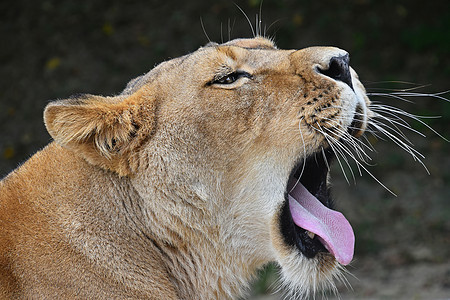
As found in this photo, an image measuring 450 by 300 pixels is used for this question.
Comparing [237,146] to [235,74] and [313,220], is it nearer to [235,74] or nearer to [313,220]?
[235,74]

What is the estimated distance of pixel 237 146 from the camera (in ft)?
10.0

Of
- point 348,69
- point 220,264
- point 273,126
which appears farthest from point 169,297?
point 348,69

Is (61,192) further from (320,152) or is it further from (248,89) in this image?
(320,152)

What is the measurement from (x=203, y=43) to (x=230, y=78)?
557 cm

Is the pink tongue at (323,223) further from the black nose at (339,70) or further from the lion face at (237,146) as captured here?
the black nose at (339,70)

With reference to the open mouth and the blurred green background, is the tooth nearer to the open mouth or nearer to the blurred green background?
the open mouth

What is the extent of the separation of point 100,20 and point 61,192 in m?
6.40

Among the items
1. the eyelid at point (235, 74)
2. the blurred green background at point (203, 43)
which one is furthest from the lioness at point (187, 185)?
the blurred green background at point (203, 43)

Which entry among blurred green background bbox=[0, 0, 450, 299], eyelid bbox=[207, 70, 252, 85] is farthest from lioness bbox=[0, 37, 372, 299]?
blurred green background bbox=[0, 0, 450, 299]

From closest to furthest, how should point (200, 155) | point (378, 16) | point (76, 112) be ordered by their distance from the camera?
1. point (76, 112)
2. point (200, 155)
3. point (378, 16)

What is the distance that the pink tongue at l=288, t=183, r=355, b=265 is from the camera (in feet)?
10.3

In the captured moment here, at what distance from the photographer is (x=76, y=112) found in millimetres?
2812

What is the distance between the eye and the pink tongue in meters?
0.65

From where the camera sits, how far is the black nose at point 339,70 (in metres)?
3.10
